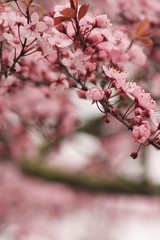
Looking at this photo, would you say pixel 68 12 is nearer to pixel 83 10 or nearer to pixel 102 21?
pixel 83 10

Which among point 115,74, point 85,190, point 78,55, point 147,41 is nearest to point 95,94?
point 115,74

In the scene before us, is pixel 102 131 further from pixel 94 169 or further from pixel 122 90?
pixel 122 90

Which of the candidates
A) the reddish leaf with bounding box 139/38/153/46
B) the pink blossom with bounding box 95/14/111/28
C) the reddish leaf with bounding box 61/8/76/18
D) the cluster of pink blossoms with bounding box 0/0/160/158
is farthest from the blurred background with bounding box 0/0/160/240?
the reddish leaf with bounding box 61/8/76/18

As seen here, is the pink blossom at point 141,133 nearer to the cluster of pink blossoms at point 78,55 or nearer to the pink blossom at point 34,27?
the cluster of pink blossoms at point 78,55

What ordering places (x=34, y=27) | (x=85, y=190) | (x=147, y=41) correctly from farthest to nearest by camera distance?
1. (x=85, y=190)
2. (x=147, y=41)
3. (x=34, y=27)

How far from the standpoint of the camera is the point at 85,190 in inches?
215

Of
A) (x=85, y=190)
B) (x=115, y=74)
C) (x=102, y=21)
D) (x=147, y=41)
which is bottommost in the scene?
(x=85, y=190)

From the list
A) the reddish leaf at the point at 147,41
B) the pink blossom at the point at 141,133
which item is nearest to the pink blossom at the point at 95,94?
the pink blossom at the point at 141,133

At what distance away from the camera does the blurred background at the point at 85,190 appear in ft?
16.8

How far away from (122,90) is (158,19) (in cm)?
123

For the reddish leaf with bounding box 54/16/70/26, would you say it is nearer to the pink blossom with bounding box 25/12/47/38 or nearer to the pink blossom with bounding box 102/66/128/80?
the pink blossom with bounding box 25/12/47/38

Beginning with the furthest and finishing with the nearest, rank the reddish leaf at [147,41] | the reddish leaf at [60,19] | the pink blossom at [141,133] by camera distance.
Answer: the reddish leaf at [147,41] → the reddish leaf at [60,19] → the pink blossom at [141,133]

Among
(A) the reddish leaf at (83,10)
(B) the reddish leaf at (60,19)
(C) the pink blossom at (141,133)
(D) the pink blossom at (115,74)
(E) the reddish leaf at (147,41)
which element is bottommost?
(E) the reddish leaf at (147,41)

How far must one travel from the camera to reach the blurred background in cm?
512
